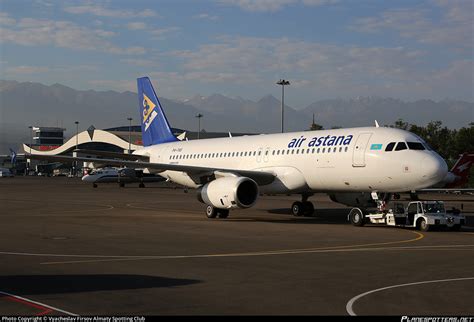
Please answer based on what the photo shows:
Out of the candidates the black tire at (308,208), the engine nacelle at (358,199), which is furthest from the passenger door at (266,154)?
the engine nacelle at (358,199)

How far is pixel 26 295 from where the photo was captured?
1273 cm

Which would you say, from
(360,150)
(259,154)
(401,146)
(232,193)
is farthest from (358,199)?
(232,193)

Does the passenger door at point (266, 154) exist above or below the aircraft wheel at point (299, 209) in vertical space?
above

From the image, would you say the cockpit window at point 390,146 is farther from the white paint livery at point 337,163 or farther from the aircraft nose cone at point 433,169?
the aircraft nose cone at point 433,169

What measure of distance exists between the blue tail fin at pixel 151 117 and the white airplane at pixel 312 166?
613 centimetres

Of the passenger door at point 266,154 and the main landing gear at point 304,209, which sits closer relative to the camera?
the passenger door at point 266,154

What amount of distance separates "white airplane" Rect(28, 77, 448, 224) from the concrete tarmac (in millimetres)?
1896

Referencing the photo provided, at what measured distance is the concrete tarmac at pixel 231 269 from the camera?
11945mm

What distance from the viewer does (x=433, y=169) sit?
27219 mm

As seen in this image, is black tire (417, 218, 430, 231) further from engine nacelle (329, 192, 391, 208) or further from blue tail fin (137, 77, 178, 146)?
blue tail fin (137, 77, 178, 146)

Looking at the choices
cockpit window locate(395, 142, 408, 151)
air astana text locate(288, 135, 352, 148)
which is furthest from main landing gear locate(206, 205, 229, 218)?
cockpit window locate(395, 142, 408, 151)

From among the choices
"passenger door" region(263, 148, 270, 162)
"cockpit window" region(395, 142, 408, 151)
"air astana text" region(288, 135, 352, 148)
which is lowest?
"passenger door" region(263, 148, 270, 162)

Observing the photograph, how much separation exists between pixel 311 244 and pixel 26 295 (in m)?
11.8

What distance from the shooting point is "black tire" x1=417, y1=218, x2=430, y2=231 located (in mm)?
27375
